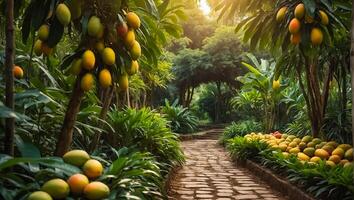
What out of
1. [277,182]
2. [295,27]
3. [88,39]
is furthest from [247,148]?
[88,39]

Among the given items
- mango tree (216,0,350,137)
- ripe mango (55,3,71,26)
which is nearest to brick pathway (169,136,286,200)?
mango tree (216,0,350,137)

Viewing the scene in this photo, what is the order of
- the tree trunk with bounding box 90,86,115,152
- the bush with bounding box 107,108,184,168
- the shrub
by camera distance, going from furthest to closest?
the shrub → the bush with bounding box 107,108,184,168 → the tree trunk with bounding box 90,86,115,152

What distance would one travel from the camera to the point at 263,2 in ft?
15.1

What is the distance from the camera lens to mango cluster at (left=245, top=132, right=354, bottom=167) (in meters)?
5.32

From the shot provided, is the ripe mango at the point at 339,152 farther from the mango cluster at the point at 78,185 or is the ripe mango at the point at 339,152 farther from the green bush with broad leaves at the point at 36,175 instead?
the mango cluster at the point at 78,185

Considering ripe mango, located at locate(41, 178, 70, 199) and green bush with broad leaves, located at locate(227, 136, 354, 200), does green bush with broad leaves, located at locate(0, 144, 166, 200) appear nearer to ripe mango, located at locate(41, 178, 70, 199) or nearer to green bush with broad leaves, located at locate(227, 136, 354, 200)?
ripe mango, located at locate(41, 178, 70, 199)

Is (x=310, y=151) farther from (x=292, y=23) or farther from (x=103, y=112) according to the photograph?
(x=103, y=112)

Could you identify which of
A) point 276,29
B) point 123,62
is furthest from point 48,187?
point 276,29

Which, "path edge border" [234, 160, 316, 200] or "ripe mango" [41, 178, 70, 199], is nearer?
"ripe mango" [41, 178, 70, 199]

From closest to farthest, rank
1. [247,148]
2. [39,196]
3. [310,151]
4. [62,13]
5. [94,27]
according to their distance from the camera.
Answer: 1. [39,196]
2. [62,13]
3. [94,27]
4. [310,151]
5. [247,148]

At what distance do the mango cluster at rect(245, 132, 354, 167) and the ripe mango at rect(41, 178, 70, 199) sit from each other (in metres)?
3.39

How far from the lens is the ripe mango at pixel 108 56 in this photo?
7.66 feet

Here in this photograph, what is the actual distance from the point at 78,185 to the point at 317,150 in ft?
14.5

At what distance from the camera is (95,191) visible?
6.91 ft
